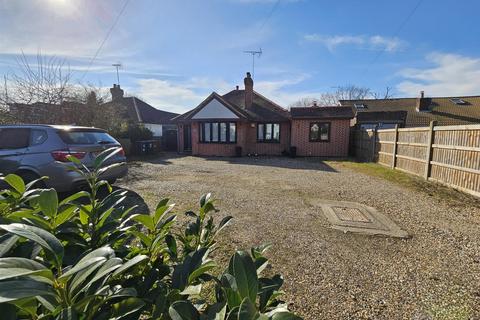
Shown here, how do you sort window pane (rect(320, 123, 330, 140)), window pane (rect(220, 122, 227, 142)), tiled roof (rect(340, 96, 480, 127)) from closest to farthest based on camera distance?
window pane (rect(320, 123, 330, 140)) < window pane (rect(220, 122, 227, 142)) < tiled roof (rect(340, 96, 480, 127))

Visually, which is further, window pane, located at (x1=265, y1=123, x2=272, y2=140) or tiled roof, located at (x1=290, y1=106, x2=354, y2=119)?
window pane, located at (x1=265, y1=123, x2=272, y2=140)

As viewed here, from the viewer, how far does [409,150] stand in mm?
9594

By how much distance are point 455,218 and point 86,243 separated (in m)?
6.36

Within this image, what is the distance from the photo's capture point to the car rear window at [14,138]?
5273 mm

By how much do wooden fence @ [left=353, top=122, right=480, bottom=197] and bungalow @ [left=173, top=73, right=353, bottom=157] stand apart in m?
4.34

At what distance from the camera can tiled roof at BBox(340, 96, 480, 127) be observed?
78.7 ft

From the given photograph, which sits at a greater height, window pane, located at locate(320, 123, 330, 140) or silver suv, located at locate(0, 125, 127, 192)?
window pane, located at locate(320, 123, 330, 140)

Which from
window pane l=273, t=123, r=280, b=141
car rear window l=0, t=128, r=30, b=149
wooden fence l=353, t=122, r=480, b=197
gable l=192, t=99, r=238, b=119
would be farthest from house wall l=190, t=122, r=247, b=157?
car rear window l=0, t=128, r=30, b=149

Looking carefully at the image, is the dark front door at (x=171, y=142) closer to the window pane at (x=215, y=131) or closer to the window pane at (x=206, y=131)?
the window pane at (x=206, y=131)

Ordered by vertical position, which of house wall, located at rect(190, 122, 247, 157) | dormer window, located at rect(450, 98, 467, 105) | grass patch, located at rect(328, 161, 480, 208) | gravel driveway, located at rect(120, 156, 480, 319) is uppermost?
dormer window, located at rect(450, 98, 467, 105)

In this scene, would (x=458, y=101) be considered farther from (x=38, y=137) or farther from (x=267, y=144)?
(x=38, y=137)

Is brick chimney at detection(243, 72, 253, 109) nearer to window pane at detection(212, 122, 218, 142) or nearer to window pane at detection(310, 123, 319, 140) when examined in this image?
window pane at detection(212, 122, 218, 142)

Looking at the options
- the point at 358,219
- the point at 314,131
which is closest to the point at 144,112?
the point at 314,131

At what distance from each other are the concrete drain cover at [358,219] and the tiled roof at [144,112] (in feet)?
72.3
